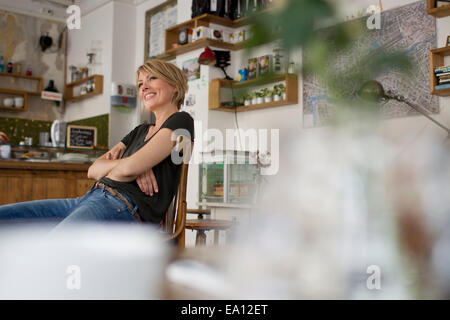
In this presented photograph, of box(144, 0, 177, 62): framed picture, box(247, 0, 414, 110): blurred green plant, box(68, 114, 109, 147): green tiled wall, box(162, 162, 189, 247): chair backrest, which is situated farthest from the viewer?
box(68, 114, 109, 147): green tiled wall

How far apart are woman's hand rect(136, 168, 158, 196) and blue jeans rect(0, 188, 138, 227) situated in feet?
0.22

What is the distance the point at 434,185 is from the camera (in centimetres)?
32

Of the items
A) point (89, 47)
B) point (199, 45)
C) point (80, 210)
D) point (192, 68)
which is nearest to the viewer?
point (80, 210)

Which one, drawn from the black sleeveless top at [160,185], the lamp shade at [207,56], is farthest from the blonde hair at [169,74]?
the lamp shade at [207,56]

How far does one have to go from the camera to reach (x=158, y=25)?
247 inches

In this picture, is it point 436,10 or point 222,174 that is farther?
point 222,174

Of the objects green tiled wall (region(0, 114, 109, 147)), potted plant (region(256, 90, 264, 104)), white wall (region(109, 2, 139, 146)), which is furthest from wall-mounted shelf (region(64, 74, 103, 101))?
potted plant (region(256, 90, 264, 104))

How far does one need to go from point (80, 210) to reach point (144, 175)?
30cm

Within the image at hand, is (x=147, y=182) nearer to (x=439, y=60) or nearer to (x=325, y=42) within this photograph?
(x=325, y=42)

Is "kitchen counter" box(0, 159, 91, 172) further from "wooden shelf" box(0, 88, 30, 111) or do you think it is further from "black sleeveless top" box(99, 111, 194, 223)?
"wooden shelf" box(0, 88, 30, 111)

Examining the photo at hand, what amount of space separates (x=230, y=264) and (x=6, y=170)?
3.09 metres

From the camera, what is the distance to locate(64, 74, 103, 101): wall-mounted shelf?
6516 millimetres

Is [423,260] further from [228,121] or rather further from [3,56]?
[3,56]

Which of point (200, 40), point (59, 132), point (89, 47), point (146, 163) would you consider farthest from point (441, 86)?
point (89, 47)
